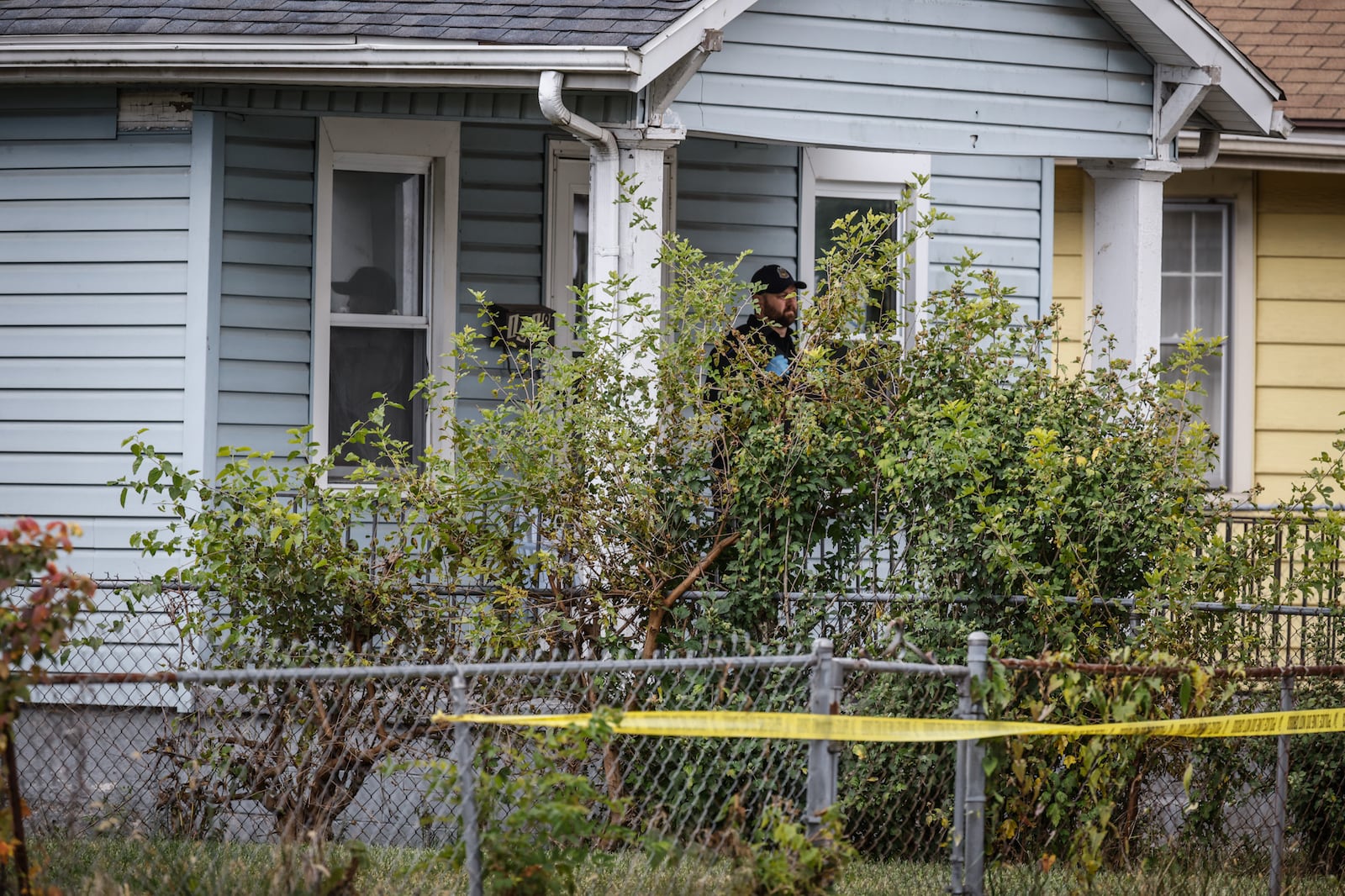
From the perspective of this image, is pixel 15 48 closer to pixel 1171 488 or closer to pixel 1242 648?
pixel 1171 488

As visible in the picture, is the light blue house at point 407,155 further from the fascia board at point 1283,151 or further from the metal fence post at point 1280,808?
the metal fence post at point 1280,808

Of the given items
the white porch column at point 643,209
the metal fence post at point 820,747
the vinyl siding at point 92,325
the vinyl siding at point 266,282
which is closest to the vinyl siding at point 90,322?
the vinyl siding at point 92,325

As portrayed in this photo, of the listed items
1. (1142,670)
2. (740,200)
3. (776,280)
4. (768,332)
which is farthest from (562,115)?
(1142,670)

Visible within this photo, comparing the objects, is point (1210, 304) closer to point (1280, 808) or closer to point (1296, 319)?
point (1296, 319)

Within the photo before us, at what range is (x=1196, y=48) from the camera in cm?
861

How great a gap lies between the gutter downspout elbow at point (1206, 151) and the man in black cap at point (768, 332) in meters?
3.28

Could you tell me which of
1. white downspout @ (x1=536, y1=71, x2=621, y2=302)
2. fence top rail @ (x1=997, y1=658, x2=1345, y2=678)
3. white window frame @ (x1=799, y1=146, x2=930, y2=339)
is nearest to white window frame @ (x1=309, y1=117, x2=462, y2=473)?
white downspout @ (x1=536, y1=71, x2=621, y2=302)

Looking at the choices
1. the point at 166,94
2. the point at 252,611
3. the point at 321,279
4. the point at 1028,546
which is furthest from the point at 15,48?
the point at 1028,546

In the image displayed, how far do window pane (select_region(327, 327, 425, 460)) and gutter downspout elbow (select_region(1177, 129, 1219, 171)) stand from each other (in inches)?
→ 200

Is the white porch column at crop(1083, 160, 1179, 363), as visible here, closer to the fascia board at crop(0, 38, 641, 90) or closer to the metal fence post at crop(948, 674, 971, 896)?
the fascia board at crop(0, 38, 641, 90)

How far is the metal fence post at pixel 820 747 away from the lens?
14.5 feet

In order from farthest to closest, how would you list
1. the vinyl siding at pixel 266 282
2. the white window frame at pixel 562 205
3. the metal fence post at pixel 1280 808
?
1. the white window frame at pixel 562 205
2. the vinyl siding at pixel 266 282
3. the metal fence post at pixel 1280 808

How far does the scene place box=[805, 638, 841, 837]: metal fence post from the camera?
4.43 metres

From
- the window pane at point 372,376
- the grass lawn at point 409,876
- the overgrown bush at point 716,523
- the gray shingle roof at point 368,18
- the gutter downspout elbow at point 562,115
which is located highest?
the gray shingle roof at point 368,18
